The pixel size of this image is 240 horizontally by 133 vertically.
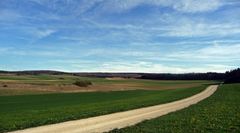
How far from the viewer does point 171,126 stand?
21.8m

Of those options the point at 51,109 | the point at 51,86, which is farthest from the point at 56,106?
the point at 51,86

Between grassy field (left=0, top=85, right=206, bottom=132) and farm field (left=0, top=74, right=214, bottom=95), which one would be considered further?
farm field (left=0, top=74, right=214, bottom=95)

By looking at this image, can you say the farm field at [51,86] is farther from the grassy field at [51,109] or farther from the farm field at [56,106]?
the grassy field at [51,109]

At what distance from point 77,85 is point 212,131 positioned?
269ft

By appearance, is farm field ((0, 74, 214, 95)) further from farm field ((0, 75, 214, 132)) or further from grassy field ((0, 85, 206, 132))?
grassy field ((0, 85, 206, 132))

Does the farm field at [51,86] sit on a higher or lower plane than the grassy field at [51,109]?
higher

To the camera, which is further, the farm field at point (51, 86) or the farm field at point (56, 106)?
the farm field at point (51, 86)

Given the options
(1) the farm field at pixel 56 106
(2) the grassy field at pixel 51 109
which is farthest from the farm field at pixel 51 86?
(2) the grassy field at pixel 51 109

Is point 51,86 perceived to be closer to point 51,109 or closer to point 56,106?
point 56,106

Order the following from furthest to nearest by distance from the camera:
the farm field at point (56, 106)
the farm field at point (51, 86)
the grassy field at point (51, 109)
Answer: the farm field at point (51, 86)
the farm field at point (56, 106)
the grassy field at point (51, 109)

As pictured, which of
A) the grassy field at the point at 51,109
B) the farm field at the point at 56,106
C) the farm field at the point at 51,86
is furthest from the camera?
the farm field at the point at 51,86

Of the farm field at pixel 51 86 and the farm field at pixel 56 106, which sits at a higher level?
the farm field at pixel 51 86

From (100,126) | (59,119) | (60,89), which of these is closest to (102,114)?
(59,119)

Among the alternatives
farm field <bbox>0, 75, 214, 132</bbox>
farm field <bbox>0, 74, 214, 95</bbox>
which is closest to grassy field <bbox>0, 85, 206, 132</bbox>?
farm field <bbox>0, 75, 214, 132</bbox>
